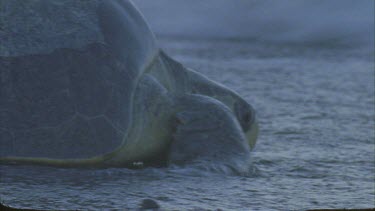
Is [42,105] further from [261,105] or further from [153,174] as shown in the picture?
[261,105]

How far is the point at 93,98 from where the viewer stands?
3111 millimetres

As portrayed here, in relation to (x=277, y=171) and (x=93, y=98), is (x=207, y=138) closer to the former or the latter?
(x=277, y=171)

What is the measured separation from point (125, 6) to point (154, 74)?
32 cm

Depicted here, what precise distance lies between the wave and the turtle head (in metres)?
5.16

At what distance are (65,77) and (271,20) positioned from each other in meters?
7.77

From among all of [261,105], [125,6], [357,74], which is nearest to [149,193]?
[125,6]

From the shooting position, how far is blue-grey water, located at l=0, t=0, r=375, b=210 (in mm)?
2605

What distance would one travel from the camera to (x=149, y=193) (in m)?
2.66

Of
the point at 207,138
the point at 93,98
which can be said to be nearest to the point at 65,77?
the point at 93,98

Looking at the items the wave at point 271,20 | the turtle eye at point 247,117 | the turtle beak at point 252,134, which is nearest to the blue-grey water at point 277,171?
the turtle beak at point 252,134

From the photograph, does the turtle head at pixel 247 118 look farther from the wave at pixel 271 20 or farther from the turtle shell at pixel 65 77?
the wave at pixel 271 20

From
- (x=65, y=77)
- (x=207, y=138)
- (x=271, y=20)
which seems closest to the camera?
(x=65, y=77)

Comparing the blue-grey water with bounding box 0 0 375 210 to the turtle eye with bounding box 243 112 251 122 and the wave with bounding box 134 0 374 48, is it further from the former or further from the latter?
the wave with bounding box 134 0 374 48

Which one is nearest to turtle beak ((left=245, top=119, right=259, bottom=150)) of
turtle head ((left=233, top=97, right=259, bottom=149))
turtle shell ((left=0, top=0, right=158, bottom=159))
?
turtle head ((left=233, top=97, right=259, bottom=149))
